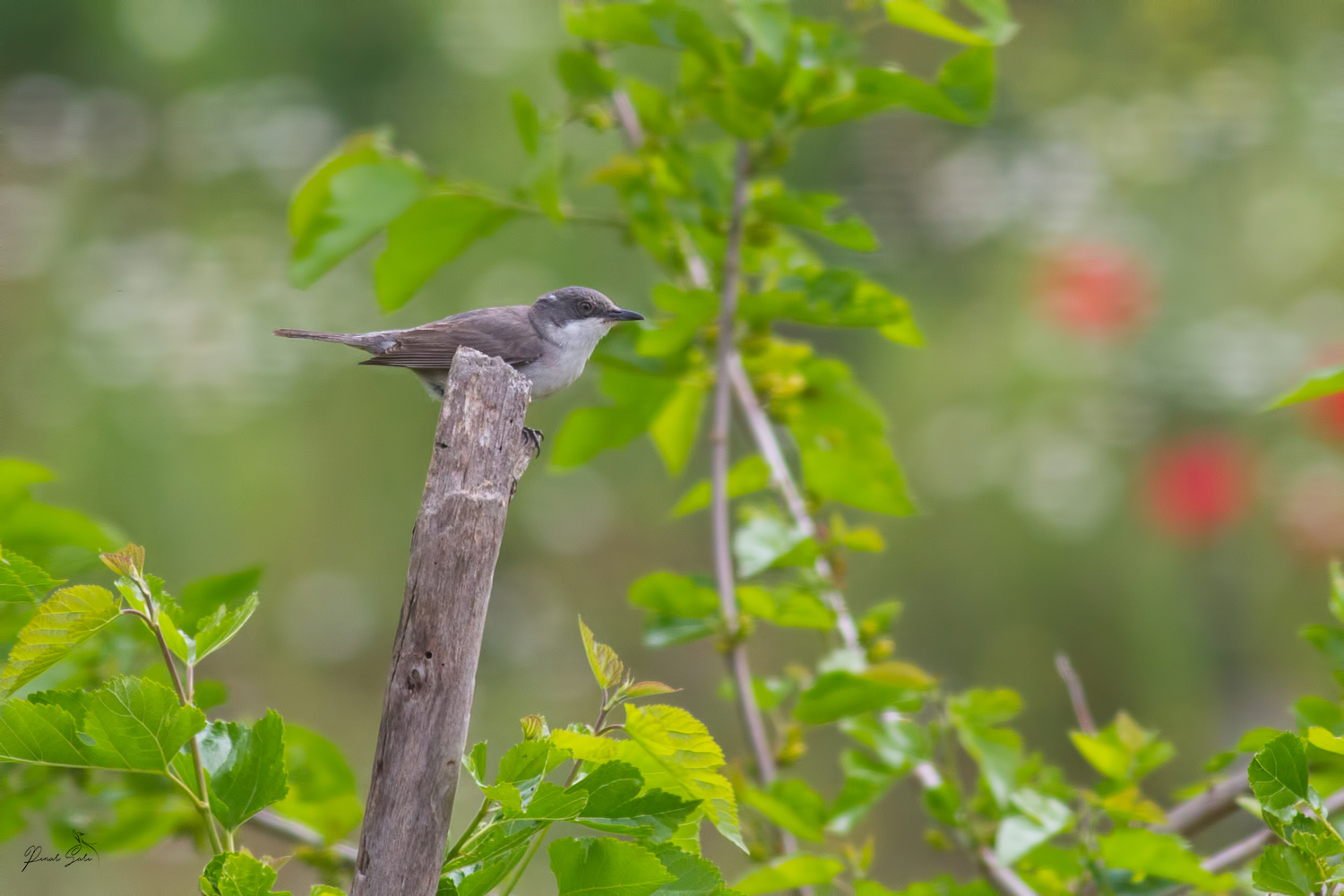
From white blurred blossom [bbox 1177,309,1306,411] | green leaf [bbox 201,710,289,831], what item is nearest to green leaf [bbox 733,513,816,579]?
green leaf [bbox 201,710,289,831]

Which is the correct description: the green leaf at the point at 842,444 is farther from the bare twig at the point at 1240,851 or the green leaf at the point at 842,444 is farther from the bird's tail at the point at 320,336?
the bird's tail at the point at 320,336

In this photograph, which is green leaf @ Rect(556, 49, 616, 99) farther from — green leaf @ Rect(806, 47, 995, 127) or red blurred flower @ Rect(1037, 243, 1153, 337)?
red blurred flower @ Rect(1037, 243, 1153, 337)

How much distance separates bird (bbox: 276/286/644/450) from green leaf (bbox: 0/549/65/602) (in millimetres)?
773

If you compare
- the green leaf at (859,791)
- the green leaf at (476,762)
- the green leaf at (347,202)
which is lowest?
the green leaf at (859,791)

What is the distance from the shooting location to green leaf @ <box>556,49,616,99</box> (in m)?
1.14

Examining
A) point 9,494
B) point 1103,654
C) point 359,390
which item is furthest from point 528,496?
point 9,494

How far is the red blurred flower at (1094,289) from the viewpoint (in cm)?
287

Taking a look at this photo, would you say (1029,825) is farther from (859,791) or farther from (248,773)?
(248,773)

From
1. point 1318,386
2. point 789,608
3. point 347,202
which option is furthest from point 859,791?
point 347,202

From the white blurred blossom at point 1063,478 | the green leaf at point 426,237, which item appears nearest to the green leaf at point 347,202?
the green leaf at point 426,237

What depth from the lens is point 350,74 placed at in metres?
3.22

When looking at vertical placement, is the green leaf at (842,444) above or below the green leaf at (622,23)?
below

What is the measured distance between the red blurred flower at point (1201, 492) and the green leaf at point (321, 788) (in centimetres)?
234

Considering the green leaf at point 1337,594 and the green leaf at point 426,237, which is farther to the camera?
the green leaf at point 426,237
